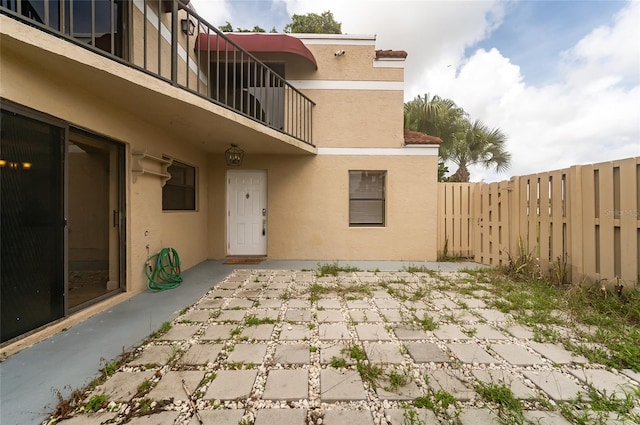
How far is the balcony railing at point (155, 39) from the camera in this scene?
250 cm

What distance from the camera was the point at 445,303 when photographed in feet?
11.8

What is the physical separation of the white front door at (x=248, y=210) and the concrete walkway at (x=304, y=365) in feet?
9.81

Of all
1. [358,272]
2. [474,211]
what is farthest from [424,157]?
[358,272]

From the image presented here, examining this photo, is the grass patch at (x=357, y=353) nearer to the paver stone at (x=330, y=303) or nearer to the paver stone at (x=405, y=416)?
the paver stone at (x=405, y=416)

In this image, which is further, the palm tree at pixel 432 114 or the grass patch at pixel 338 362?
the palm tree at pixel 432 114

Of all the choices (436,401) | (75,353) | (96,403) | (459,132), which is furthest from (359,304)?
(459,132)

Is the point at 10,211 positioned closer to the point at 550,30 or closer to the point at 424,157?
the point at 424,157

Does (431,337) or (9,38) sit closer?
(9,38)

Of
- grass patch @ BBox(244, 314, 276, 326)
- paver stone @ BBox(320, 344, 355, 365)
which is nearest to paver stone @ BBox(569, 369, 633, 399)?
paver stone @ BBox(320, 344, 355, 365)

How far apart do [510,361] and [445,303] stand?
4.55 ft

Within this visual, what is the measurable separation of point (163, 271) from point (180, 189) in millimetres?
1925

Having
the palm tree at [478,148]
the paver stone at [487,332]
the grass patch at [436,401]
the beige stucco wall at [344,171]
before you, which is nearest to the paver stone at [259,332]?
the grass patch at [436,401]

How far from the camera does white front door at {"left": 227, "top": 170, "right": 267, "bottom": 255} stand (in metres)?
6.61

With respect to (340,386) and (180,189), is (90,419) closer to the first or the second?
(340,386)
